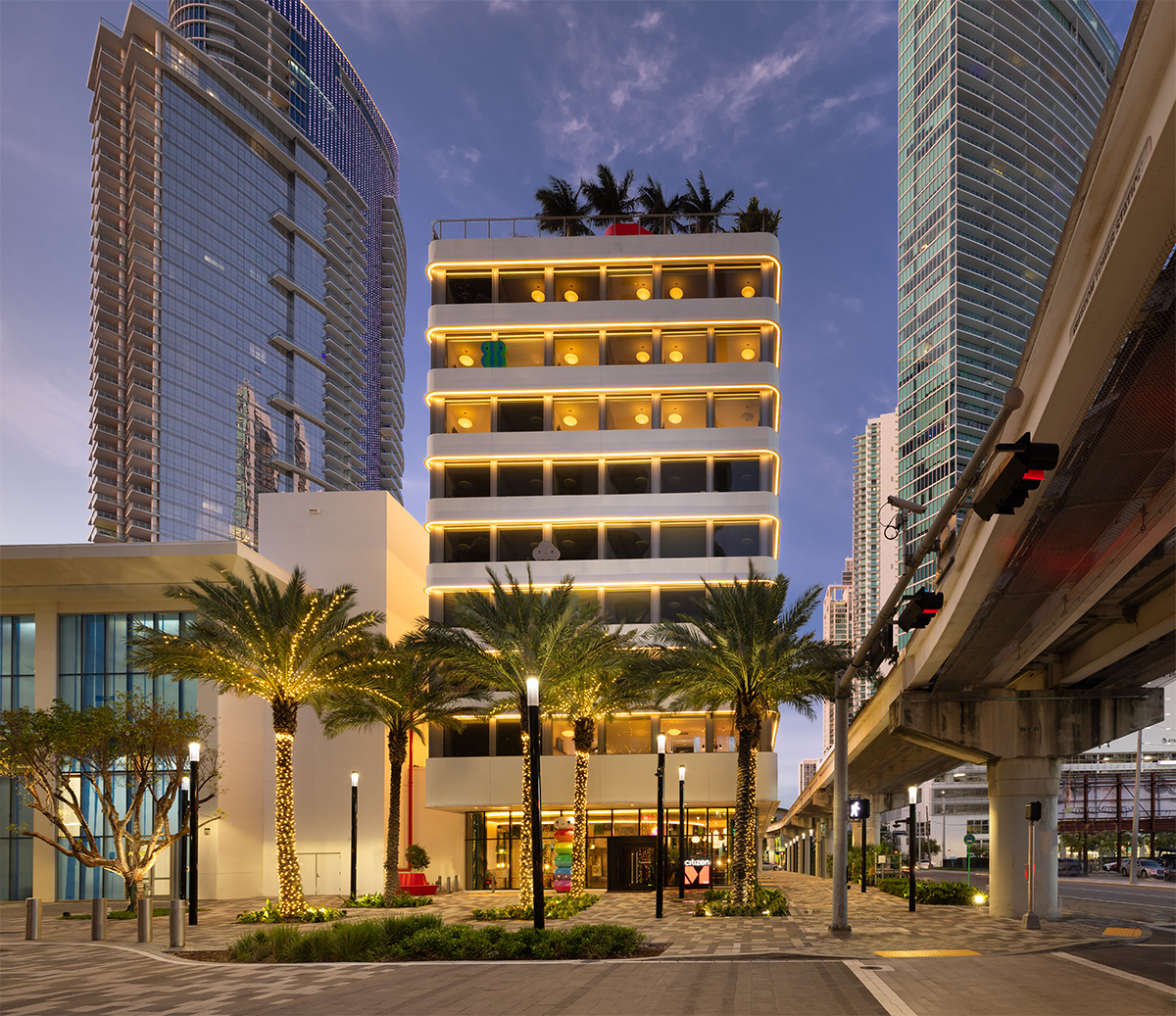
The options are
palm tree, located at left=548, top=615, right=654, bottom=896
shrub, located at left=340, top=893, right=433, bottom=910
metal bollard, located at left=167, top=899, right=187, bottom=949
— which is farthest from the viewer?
shrub, located at left=340, top=893, right=433, bottom=910

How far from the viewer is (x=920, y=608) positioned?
16.9 meters

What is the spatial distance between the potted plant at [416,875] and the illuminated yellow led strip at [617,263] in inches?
1124

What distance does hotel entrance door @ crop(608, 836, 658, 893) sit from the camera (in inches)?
2032

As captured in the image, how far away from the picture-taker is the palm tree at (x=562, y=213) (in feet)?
190

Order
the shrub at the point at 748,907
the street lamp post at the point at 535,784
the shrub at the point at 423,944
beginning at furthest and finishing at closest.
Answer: the shrub at the point at 748,907, the shrub at the point at 423,944, the street lamp post at the point at 535,784

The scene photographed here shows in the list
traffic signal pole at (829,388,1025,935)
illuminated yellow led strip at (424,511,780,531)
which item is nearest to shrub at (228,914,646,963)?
traffic signal pole at (829,388,1025,935)

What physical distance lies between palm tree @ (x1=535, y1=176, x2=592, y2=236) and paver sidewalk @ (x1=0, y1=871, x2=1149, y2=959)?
34.6 m

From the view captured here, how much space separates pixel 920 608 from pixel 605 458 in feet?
123

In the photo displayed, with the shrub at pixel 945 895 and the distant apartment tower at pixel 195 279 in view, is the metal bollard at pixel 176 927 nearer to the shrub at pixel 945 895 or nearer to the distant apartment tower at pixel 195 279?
the shrub at pixel 945 895

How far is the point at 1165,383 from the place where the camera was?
1154 cm

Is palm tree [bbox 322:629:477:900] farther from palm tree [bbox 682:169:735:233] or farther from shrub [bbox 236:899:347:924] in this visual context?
palm tree [bbox 682:169:735:233]

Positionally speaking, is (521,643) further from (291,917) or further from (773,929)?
(773,929)

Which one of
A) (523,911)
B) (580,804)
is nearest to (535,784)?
(523,911)

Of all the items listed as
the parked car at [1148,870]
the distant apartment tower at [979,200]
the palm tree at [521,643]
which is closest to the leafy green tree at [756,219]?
the palm tree at [521,643]
